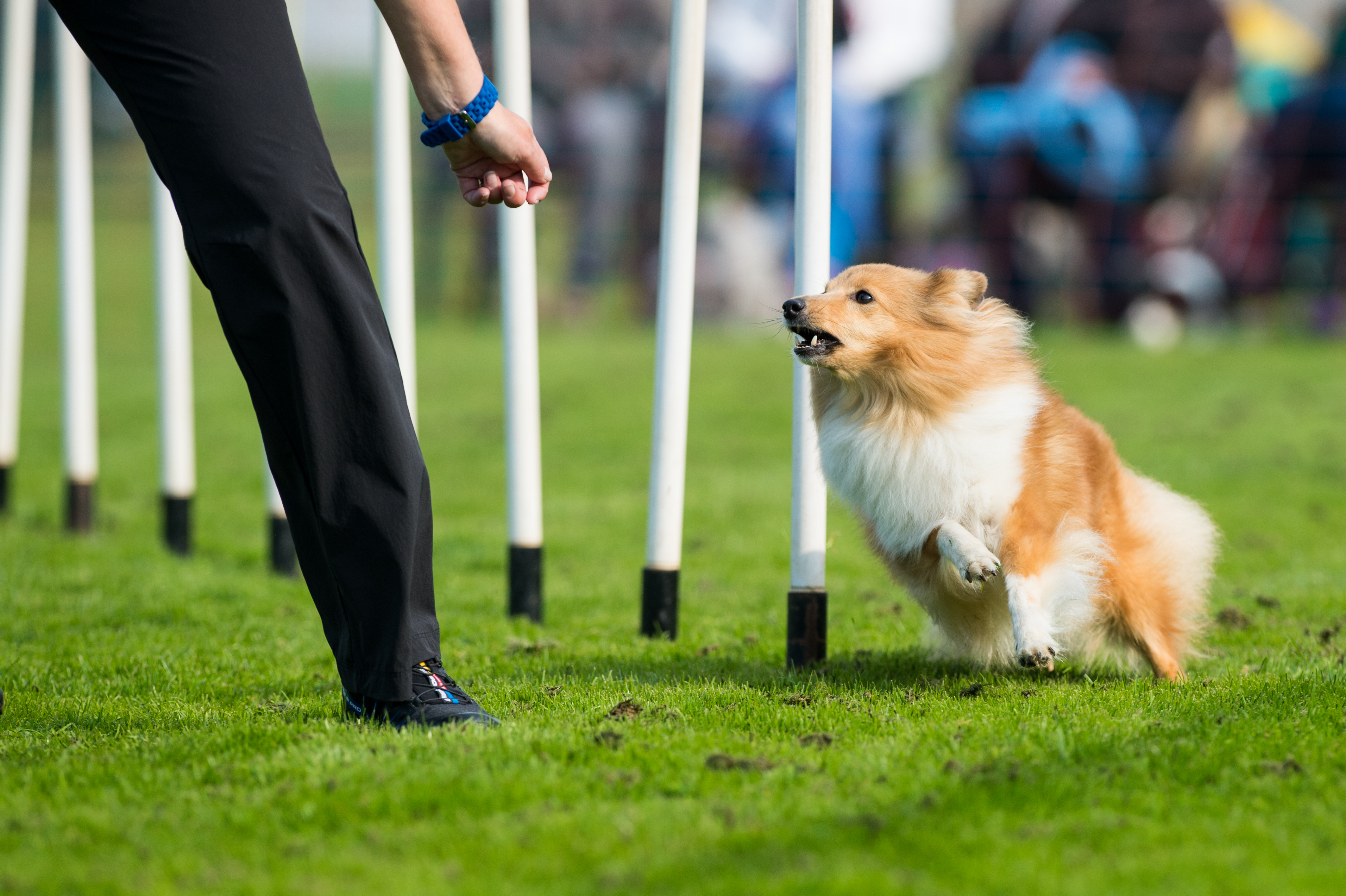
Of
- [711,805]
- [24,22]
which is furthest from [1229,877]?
[24,22]

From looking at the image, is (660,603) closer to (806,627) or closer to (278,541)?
(806,627)

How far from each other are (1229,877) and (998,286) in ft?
52.8

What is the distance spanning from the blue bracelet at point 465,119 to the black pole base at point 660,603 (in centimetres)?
182

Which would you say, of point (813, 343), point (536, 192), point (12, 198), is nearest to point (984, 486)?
point (813, 343)

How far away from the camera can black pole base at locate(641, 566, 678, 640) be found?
13.2ft

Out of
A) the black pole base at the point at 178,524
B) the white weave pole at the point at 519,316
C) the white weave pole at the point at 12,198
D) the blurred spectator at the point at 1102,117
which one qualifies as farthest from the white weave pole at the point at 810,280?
the blurred spectator at the point at 1102,117

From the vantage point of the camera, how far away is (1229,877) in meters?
1.90

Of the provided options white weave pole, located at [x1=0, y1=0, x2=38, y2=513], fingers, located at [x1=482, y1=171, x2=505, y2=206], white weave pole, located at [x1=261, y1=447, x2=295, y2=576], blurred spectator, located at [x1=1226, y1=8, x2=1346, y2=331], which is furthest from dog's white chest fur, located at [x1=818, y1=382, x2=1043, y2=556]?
blurred spectator, located at [x1=1226, y1=8, x2=1346, y2=331]

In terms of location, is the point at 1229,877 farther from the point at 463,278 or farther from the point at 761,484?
the point at 463,278

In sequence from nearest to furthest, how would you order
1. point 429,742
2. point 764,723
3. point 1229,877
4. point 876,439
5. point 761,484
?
point 1229,877, point 429,742, point 764,723, point 876,439, point 761,484

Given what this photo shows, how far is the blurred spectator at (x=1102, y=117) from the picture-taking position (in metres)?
16.5

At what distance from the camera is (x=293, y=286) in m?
2.47

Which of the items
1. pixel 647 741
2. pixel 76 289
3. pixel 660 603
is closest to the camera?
pixel 647 741

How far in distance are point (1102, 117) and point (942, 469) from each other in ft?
49.6
